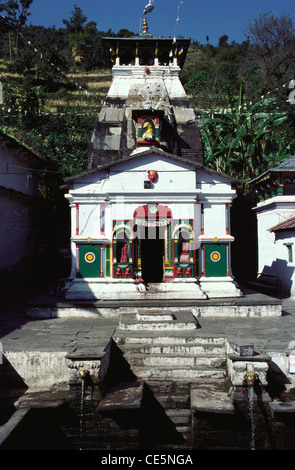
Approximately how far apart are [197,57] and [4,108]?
137 ft

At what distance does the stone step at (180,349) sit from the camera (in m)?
8.98

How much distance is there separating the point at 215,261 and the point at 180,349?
17.0ft

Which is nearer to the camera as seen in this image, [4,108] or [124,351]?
[124,351]

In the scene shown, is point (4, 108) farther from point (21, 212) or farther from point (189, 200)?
point (189, 200)

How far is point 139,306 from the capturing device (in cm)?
1203

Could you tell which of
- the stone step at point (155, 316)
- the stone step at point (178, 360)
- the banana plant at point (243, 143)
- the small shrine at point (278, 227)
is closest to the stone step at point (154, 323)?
the stone step at point (155, 316)

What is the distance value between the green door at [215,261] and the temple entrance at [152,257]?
334cm

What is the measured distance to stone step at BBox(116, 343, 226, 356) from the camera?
29.5ft

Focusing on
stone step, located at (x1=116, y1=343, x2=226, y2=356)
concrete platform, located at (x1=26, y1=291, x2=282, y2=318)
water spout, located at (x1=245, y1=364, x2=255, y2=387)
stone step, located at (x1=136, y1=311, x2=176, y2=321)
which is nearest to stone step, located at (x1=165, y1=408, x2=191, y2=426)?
water spout, located at (x1=245, y1=364, x2=255, y2=387)

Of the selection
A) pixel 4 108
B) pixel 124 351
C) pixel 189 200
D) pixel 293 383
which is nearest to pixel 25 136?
pixel 4 108

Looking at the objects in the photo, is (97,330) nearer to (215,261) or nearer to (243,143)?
(215,261)
